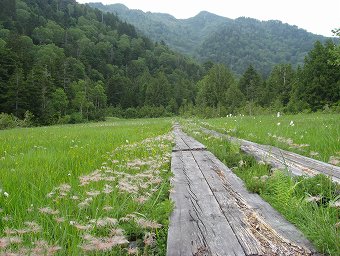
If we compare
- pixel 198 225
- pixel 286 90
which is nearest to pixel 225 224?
pixel 198 225

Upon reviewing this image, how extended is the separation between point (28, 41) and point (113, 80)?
104 feet

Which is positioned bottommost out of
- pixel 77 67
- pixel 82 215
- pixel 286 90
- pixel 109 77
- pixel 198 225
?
pixel 82 215

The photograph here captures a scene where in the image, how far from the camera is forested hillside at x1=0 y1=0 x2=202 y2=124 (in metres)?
55.2

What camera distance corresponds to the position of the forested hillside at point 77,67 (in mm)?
55219

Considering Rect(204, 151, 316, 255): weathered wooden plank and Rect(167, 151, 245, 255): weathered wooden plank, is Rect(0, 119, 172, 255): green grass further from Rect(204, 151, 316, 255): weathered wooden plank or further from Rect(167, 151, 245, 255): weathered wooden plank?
Rect(204, 151, 316, 255): weathered wooden plank

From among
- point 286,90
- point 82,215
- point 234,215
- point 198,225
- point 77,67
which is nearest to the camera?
point 198,225

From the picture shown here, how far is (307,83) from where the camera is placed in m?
58.6

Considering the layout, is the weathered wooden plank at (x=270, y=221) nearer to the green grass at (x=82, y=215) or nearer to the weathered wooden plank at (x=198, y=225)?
the weathered wooden plank at (x=198, y=225)

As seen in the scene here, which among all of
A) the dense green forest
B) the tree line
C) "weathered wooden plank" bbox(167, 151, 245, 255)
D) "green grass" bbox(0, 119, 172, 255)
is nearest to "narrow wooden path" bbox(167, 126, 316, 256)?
"weathered wooden plank" bbox(167, 151, 245, 255)

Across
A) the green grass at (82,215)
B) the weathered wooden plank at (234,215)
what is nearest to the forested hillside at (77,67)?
the green grass at (82,215)

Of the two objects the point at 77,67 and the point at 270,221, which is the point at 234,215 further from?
the point at 77,67

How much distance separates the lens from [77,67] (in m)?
105

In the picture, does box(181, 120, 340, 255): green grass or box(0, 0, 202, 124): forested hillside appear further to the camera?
box(0, 0, 202, 124): forested hillside

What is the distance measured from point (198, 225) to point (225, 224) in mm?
224
